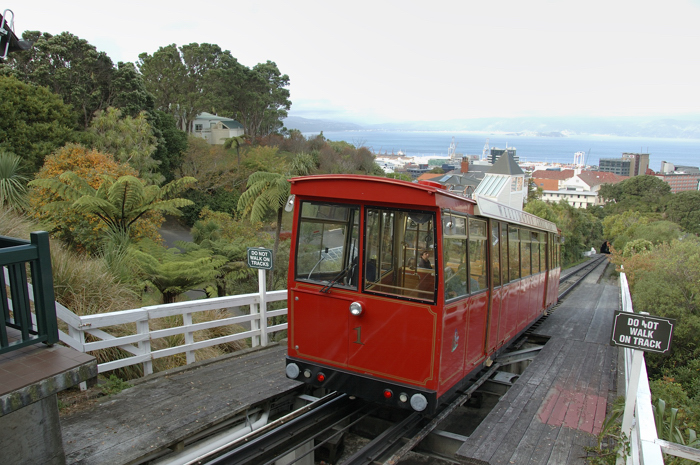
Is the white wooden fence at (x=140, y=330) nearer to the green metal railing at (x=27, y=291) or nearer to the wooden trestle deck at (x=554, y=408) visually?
the green metal railing at (x=27, y=291)

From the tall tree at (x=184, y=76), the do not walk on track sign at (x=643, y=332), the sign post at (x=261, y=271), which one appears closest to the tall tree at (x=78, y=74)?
the tall tree at (x=184, y=76)

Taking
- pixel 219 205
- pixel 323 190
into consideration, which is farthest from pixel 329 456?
pixel 219 205

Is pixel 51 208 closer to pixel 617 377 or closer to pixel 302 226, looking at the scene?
pixel 302 226

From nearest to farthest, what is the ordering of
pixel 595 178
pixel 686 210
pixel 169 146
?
pixel 169 146 < pixel 686 210 < pixel 595 178

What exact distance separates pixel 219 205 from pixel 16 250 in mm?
33650

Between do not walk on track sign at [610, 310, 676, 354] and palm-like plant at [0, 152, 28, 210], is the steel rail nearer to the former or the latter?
do not walk on track sign at [610, 310, 676, 354]

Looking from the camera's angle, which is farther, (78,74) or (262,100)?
(262,100)

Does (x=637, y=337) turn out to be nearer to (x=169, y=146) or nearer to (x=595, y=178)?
(x=169, y=146)

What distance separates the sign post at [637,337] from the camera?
4566 mm

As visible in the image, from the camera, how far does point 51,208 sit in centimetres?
1172

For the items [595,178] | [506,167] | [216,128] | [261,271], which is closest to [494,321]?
[261,271]

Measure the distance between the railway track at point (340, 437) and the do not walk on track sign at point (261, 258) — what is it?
2.21 metres

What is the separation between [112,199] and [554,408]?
10467 mm

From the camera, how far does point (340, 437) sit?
5.94 metres
